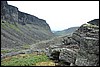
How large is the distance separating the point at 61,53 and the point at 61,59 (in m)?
0.98

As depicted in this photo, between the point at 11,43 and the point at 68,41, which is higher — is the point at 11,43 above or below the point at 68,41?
below

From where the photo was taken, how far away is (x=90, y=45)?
31.9 metres

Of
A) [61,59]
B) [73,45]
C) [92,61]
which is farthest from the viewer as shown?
[73,45]

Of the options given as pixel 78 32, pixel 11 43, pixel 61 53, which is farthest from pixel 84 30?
pixel 11 43

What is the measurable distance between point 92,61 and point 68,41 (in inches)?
619

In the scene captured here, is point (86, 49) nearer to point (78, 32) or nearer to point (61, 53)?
point (61, 53)

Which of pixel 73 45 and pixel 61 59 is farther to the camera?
pixel 73 45

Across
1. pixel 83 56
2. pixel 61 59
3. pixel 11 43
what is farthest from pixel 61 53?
pixel 11 43

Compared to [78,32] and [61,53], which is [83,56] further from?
[78,32]

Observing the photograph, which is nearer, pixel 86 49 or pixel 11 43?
pixel 86 49

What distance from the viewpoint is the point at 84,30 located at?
4056 cm

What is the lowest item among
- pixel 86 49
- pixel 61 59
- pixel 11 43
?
pixel 11 43

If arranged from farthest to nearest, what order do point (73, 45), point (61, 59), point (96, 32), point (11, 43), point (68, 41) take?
point (11, 43), point (68, 41), point (73, 45), point (61, 59), point (96, 32)

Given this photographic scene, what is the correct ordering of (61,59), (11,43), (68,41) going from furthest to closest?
(11,43), (68,41), (61,59)
